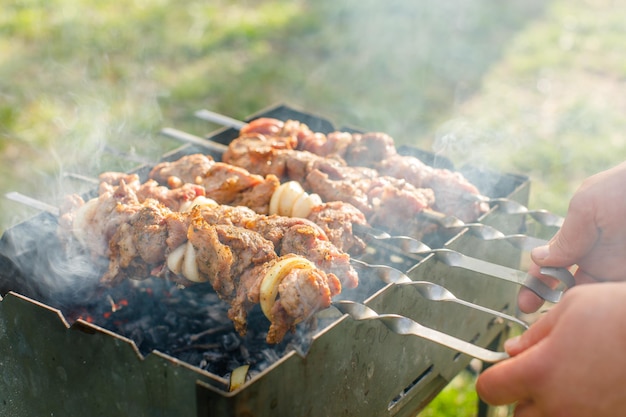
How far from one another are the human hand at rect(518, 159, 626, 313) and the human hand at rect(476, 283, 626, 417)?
701 mm

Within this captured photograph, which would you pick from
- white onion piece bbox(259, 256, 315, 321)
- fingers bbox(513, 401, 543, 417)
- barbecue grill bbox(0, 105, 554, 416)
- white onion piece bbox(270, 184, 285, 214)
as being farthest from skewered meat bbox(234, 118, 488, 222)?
fingers bbox(513, 401, 543, 417)

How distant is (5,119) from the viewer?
21.4 feet

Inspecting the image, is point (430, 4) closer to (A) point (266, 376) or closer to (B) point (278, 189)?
(B) point (278, 189)

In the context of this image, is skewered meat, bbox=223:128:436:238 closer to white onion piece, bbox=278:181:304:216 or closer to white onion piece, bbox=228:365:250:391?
white onion piece, bbox=278:181:304:216

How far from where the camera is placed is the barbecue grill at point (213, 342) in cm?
222

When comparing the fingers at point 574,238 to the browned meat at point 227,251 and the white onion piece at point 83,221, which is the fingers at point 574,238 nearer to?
the browned meat at point 227,251

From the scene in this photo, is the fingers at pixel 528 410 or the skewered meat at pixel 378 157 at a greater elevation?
the fingers at pixel 528 410

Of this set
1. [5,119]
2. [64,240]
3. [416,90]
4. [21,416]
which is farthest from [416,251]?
[416,90]

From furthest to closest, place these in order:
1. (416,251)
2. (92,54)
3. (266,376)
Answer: (92,54) < (416,251) < (266,376)

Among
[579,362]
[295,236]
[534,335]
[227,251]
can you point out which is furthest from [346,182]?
[579,362]

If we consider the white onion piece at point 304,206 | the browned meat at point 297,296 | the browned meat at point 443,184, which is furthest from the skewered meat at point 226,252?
the browned meat at point 443,184

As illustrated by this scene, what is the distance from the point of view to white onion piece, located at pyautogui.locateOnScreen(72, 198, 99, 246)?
286 cm

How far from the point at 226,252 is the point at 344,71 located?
240 inches

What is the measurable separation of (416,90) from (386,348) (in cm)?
568
